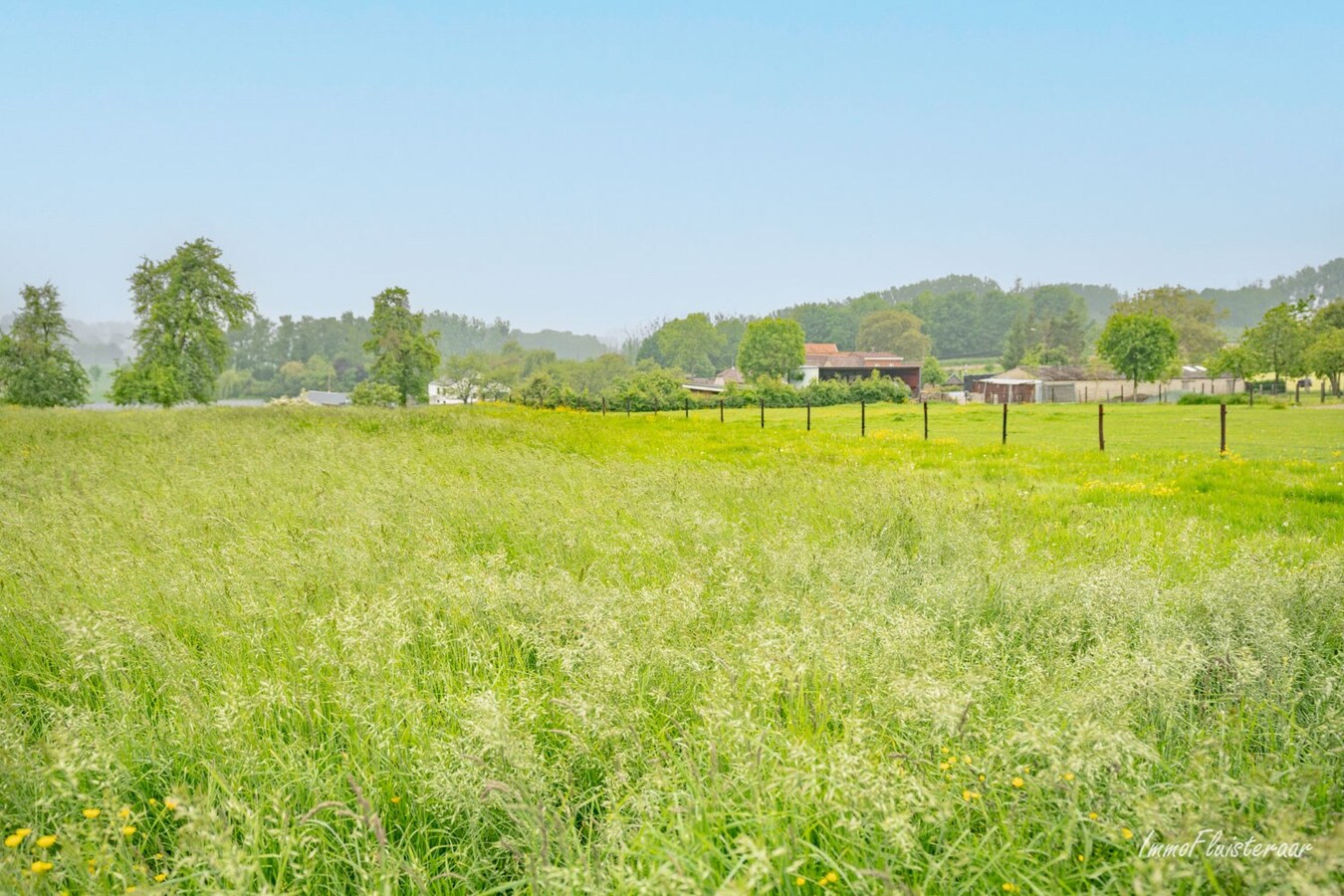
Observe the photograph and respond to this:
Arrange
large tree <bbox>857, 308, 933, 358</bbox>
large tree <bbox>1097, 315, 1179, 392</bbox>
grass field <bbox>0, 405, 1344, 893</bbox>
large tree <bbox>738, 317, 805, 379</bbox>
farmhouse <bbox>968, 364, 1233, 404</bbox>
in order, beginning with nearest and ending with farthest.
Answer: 1. grass field <bbox>0, 405, 1344, 893</bbox>
2. large tree <bbox>1097, 315, 1179, 392</bbox>
3. farmhouse <bbox>968, 364, 1233, 404</bbox>
4. large tree <bbox>738, 317, 805, 379</bbox>
5. large tree <bbox>857, 308, 933, 358</bbox>

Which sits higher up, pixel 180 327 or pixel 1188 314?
pixel 1188 314

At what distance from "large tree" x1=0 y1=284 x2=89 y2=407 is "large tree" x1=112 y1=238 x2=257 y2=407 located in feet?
28.0

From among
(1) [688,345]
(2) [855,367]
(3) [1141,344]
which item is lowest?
(2) [855,367]

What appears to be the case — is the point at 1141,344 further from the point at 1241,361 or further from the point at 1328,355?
the point at 1328,355

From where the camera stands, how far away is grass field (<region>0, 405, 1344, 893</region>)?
93.7 inches

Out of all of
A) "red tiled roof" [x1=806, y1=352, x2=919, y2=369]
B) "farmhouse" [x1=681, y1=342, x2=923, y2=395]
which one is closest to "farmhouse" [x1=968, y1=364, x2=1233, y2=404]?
"farmhouse" [x1=681, y1=342, x2=923, y2=395]

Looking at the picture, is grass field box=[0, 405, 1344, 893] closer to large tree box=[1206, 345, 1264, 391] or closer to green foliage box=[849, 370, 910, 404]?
green foliage box=[849, 370, 910, 404]

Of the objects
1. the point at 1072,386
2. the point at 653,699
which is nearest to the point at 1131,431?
the point at 653,699

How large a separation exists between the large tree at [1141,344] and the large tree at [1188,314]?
2454 inches

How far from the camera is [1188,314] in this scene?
133 metres

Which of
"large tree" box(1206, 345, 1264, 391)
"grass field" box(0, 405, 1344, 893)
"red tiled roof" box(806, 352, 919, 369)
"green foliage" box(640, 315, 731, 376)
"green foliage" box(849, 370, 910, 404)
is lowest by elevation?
"grass field" box(0, 405, 1344, 893)

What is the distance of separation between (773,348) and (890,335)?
99.0 m

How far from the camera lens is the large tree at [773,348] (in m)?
107

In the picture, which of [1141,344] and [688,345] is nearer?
[1141,344]
